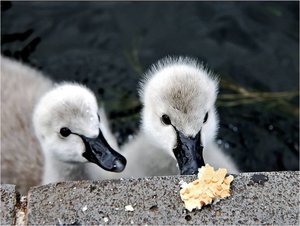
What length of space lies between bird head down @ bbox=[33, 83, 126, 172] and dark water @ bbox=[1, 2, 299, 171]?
1157 mm

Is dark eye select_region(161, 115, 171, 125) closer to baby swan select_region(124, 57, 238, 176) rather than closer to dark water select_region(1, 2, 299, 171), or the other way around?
baby swan select_region(124, 57, 238, 176)

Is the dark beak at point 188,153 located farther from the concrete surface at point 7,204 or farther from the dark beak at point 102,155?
the concrete surface at point 7,204

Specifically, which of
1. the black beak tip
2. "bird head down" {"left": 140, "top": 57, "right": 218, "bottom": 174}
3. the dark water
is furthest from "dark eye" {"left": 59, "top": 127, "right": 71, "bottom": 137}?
the dark water

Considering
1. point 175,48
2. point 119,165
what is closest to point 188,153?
point 119,165

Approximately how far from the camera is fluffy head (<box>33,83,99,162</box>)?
3.60m

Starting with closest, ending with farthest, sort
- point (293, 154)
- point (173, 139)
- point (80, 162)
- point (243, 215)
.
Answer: point (243, 215)
point (173, 139)
point (80, 162)
point (293, 154)

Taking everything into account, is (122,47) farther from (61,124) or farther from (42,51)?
(61,124)

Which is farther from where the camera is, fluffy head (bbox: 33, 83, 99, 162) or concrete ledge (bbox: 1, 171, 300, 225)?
fluffy head (bbox: 33, 83, 99, 162)

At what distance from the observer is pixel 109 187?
283 centimetres

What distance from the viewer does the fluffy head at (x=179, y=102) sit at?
341 cm

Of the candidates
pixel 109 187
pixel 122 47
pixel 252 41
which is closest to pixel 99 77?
pixel 122 47

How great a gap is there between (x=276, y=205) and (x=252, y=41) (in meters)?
2.73

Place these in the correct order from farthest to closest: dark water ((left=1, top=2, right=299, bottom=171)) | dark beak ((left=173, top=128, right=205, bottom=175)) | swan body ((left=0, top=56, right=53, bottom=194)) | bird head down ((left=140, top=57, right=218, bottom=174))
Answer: dark water ((left=1, top=2, right=299, bottom=171))
swan body ((left=0, top=56, right=53, bottom=194))
bird head down ((left=140, top=57, right=218, bottom=174))
dark beak ((left=173, top=128, right=205, bottom=175))

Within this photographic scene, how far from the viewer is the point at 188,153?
3.34 meters
